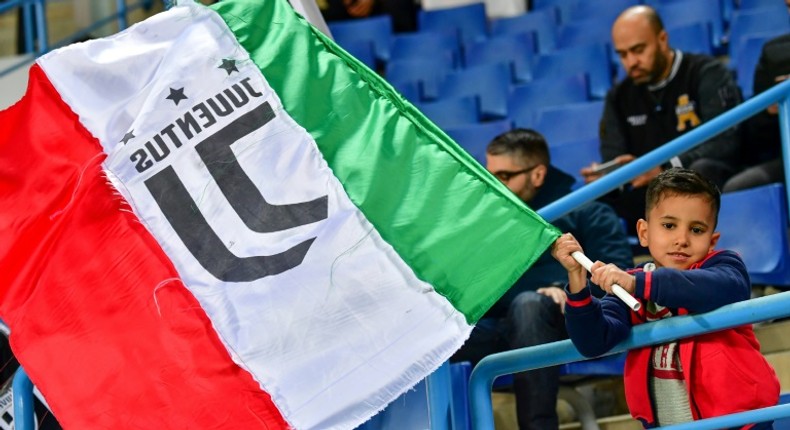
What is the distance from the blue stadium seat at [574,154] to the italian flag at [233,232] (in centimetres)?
262

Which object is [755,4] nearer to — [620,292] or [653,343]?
[653,343]

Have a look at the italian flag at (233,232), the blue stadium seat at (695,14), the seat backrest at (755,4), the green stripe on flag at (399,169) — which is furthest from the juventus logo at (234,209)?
the seat backrest at (755,4)

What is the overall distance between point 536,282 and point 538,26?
372 centimetres

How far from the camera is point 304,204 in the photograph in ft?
8.78

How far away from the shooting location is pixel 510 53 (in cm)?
711

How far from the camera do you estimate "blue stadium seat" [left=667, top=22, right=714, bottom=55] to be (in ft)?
20.0

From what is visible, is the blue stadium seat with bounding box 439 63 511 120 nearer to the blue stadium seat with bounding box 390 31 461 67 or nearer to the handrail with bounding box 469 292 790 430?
the blue stadium seat with bounding box 390 31 461 67

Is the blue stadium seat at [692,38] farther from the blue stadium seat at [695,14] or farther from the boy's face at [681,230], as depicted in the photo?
the boy's face at [681,230]

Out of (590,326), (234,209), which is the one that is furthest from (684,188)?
(234,209)

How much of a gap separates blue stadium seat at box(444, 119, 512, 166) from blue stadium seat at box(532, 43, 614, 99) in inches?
29.4

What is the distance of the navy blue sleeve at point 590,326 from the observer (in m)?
2.44

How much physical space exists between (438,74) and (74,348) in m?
4.68

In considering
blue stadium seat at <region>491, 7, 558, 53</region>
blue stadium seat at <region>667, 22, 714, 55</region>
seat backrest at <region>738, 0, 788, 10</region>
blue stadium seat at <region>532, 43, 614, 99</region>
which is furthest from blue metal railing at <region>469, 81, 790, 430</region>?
blue stadium seat at <region>491, 7, 558, 53</region>

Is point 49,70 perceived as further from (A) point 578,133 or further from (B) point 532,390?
(A) point 578,133
